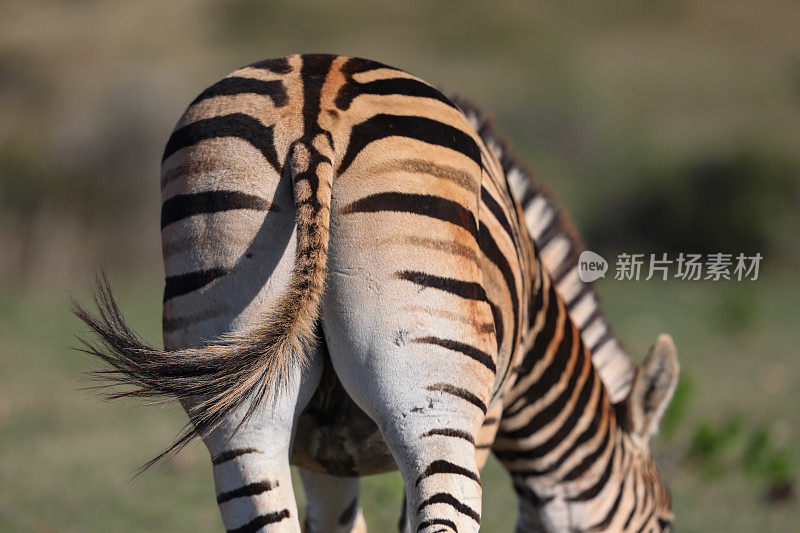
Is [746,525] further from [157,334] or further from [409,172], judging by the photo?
[157,334]

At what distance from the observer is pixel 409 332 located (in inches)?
74.2

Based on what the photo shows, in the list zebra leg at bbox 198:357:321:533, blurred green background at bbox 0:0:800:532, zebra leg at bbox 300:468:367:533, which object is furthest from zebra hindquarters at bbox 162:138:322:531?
zebra leg at bbox 300:468:367:533

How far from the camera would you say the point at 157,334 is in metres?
9.27

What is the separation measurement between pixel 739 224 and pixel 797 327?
6.45 metres

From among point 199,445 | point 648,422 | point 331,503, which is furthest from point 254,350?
point 199,445

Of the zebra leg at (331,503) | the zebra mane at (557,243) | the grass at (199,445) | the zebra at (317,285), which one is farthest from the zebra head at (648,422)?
the grass at (199,445)

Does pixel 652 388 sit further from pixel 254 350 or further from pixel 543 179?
pixel 543 179

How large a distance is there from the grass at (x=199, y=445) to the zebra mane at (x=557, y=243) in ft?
5.52

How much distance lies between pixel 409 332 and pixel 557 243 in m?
1.75

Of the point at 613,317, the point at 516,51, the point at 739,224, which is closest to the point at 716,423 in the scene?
the point at 613,317

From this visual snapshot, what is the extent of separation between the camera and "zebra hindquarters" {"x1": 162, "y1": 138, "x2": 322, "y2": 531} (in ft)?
6.29

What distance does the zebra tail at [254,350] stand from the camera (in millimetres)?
1823

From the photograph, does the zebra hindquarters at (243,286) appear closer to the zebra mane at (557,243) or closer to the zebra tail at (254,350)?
the zebra tail at (254,350)

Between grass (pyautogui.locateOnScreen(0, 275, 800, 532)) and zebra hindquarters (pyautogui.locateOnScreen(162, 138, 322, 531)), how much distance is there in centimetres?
35
